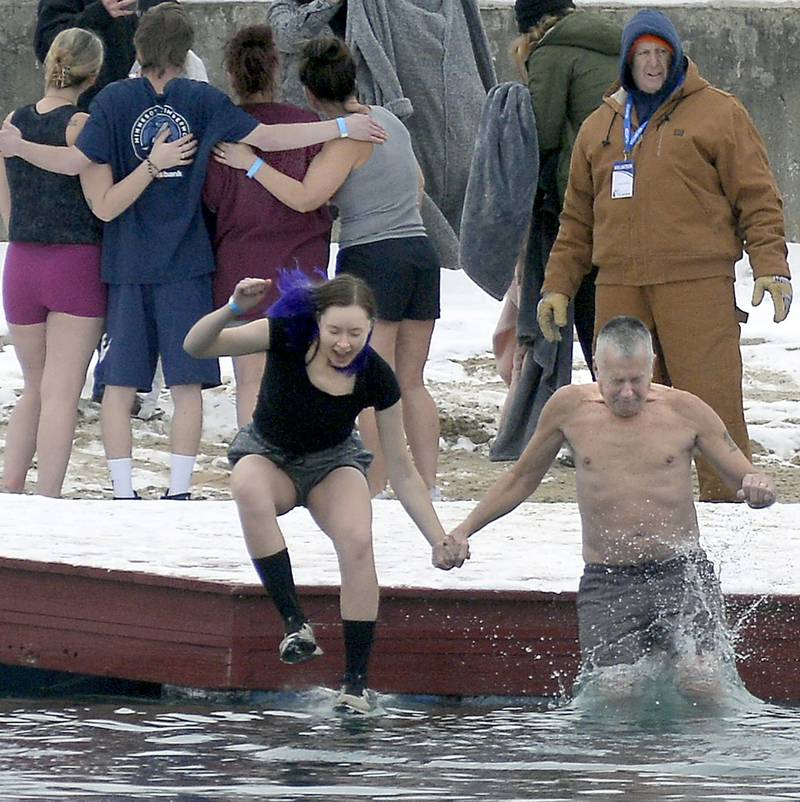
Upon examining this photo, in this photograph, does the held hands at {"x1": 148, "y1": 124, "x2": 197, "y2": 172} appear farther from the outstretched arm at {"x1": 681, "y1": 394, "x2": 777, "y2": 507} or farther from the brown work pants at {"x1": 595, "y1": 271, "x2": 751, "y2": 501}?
the outstretched arm at {"x1": 681, "y1": 394, "x2": 777, "y2": 507}

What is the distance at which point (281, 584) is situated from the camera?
6.02m

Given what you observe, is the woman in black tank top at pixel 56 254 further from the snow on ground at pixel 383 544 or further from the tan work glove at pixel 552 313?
the tan work glove at pixel 552 313

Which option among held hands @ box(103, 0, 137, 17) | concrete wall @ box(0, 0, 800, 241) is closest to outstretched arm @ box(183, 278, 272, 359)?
held hands @ box(103, 0, 137, 17)

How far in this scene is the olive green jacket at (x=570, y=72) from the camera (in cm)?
836

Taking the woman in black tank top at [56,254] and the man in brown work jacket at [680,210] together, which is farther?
the woman in black tank top at [56,254]

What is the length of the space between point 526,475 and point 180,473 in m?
2.03

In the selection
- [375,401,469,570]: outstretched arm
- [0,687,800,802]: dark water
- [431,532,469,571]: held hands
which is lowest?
[0,687,800,802]: dark water

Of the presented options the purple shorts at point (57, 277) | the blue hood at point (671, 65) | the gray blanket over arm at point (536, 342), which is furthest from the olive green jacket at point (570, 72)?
the purple shorts at point (57, 277)

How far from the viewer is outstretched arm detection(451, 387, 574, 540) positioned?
6258mm

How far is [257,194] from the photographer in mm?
7773

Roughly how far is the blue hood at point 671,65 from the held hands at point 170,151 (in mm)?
1551

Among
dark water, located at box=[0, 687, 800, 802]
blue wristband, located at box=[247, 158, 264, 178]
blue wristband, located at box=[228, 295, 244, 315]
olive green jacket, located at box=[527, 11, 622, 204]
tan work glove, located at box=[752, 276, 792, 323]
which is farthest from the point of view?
olive green jacket, located at box=[527, 11, 622, 204]

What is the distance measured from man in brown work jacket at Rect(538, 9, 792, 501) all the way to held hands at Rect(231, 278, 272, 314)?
2.05m

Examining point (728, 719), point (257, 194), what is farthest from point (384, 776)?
point (257, 194)
